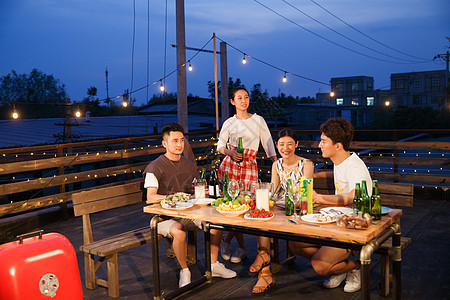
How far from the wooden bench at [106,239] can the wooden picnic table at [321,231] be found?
14.9 inches

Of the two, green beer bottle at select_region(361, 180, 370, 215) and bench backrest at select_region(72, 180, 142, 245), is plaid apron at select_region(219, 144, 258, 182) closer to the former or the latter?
bench backrest at select_region(72, 180, 142, 245)

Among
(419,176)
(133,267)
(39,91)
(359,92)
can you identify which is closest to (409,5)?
(359,92)

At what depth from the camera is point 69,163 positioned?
19.2 ft

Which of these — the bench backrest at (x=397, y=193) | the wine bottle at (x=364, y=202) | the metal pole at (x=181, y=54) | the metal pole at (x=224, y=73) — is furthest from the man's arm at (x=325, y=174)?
the metal pole at (x=224, y=73)

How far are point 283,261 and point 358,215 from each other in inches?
67.8

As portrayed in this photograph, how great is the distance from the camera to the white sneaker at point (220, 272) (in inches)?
150

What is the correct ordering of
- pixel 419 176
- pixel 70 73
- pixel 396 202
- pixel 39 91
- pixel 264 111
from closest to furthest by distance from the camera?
pixel 396 202, pixel 419 176, pixel 264 111, pixel 39 91, pixel 70 73

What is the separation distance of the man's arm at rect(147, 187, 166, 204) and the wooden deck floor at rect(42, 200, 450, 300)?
773mm

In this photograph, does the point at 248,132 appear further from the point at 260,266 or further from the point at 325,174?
the point at 260,266

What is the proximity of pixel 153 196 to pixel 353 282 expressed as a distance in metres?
1.71

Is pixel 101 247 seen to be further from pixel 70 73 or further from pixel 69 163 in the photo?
pixel 70 73

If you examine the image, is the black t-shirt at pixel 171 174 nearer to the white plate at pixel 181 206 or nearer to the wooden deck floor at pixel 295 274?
the white plate at pixel 181 206

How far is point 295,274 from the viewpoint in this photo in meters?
3.91

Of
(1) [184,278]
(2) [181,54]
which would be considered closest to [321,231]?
(1) [184,278]
